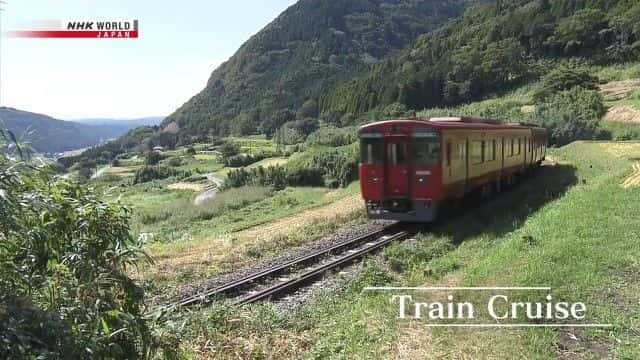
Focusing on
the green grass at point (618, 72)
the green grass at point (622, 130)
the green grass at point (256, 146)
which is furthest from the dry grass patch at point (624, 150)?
the green grass at point (256, 146)

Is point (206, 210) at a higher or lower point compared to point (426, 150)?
lower

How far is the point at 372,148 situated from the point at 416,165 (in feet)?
4.61

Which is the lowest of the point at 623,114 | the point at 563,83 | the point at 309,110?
the point at 623,114

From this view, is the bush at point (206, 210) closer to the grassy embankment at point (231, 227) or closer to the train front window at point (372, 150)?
the grassy embankment at point (231, 227)

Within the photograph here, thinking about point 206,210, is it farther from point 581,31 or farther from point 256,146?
point 581,31

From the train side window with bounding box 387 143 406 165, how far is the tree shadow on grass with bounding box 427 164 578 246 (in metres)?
1.99

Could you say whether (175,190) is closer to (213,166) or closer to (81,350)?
(213,166)

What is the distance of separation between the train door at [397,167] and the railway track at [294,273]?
43.6 inches

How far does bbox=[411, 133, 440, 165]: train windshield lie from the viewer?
13.7 meters

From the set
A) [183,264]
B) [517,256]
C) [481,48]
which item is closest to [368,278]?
[517,256]

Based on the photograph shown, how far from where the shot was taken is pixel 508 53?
266 feet

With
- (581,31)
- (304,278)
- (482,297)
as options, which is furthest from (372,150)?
(581,31)

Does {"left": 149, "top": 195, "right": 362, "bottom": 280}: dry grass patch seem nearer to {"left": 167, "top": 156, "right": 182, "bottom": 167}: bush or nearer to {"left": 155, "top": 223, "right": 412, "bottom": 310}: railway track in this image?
{"left": 155, "top": 223, "right": 412, "bottom": 310}: railway track

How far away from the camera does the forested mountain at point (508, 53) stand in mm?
77000
